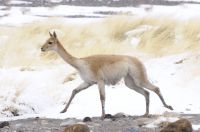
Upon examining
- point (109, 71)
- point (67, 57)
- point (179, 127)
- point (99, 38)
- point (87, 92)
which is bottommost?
point (179, 127)

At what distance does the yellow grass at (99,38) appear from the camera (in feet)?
76.7

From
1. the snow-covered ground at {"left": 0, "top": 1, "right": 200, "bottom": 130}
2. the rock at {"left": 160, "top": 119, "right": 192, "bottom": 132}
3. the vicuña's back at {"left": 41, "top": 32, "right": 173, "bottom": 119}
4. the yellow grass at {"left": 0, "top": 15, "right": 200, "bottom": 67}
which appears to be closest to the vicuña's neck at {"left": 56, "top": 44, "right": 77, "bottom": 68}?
the vicuña's back at {"left": 41, "top": 32, "right": 173, "bottom": 119}

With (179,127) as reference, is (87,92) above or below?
above

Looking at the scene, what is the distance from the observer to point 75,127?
1174 centimetres

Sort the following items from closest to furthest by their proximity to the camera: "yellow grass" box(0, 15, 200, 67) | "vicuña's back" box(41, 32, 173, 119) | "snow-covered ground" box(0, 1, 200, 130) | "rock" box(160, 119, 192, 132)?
"rock" box(160, 119, 192, 132) < "vicuña's back" box(41, 32, 173, 119) < "snow-covered ground" box(0, 1, 200, 130) < "yellow grass" box(0, 15, 200, 67)

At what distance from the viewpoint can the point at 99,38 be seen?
24781 millimetres

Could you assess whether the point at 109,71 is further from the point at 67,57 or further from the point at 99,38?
the point at 99,38

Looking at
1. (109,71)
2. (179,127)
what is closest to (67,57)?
(109,71)

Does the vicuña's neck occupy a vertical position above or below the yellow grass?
below

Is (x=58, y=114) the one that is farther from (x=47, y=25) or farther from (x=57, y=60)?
(x=47, y=25)

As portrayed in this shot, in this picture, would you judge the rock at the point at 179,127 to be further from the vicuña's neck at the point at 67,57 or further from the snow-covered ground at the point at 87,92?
the vicuña's neck at the point at 67,57

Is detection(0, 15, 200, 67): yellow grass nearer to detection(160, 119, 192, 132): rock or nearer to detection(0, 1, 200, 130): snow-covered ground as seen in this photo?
detection(0, 1, 200, 130): snow-covered ground

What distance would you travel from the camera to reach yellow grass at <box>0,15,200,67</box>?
23375 mm

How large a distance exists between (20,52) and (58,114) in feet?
28.2
